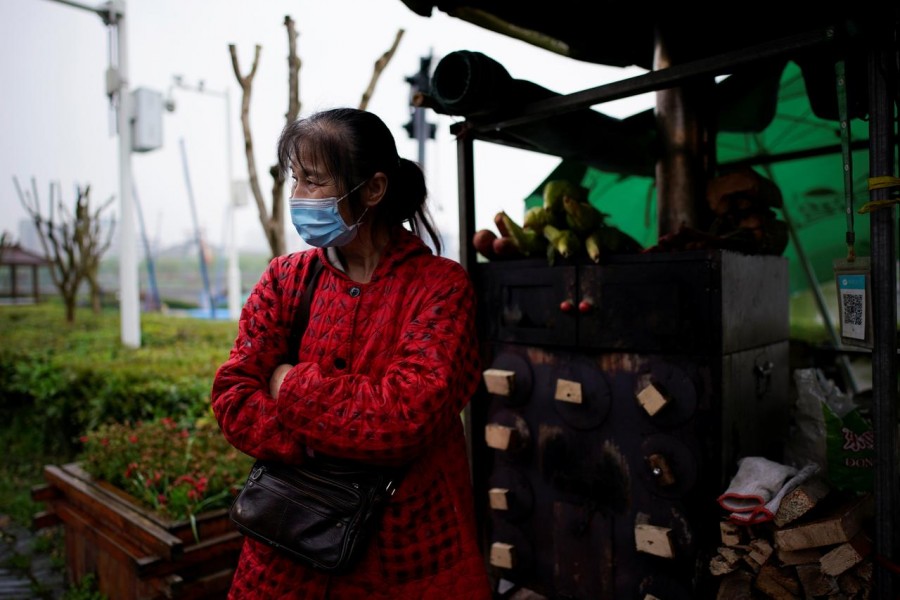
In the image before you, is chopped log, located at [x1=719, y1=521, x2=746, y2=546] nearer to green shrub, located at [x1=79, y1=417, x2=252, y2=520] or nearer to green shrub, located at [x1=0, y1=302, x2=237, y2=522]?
green shrub, located at [x1=79, y1=417, x2=252, y2=520]

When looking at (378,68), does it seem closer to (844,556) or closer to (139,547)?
(139,547)

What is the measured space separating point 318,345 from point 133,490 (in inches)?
101

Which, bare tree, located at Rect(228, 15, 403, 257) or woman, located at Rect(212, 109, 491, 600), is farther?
bare tree, located at Rect(228, 15, 403, 257)

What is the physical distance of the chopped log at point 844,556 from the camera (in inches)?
82.3

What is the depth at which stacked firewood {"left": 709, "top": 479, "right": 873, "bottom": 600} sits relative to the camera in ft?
6.93

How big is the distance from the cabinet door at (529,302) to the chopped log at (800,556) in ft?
3.70

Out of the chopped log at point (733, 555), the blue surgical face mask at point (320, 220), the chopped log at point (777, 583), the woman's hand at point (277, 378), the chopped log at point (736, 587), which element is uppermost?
the blue surgical face mask at point (320, 220)

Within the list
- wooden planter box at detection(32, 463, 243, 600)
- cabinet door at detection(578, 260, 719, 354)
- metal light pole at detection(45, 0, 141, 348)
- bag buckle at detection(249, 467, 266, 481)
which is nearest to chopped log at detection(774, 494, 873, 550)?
cabinet door at detection(578, 260, 719, 354)

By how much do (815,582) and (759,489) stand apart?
0.34 meters

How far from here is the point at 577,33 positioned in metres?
3.51

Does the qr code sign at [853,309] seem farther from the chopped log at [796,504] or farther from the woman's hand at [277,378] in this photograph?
the woman's hand at [277,378]

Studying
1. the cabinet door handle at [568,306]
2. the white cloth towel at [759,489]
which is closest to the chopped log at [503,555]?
the white cloth towel at [759,489]

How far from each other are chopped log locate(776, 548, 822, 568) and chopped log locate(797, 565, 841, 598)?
0.06 feet

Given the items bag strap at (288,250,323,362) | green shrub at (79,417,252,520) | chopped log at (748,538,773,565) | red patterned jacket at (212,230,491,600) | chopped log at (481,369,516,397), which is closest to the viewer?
red patterned jacket at (212,230,491,600)
